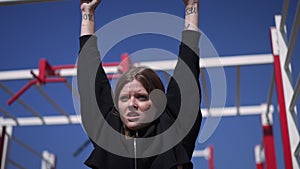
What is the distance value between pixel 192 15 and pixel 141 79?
0.22 meters

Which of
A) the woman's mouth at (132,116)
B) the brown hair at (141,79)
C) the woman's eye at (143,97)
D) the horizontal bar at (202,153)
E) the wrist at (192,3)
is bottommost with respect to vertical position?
the woman's mouth at (132,116)

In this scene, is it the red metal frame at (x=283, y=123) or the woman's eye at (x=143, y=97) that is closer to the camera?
the woman's eye at (x=143, y=97)

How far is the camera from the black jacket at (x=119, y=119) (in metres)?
0.91

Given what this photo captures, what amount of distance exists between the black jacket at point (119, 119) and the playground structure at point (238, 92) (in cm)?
9

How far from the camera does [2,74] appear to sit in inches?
89.9

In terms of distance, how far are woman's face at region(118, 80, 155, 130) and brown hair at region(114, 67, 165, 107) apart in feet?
0.04

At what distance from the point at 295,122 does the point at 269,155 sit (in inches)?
28.8

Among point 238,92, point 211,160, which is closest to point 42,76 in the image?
point 238,92

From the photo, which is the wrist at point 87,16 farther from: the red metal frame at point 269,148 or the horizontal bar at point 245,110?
the horizontal bar at point 245,110

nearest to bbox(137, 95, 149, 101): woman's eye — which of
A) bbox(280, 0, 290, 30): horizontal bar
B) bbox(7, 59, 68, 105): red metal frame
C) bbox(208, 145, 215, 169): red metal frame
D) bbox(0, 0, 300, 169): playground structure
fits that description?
bbox(0, 0, 300, 169): playground structure

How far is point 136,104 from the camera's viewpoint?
37.5 inches

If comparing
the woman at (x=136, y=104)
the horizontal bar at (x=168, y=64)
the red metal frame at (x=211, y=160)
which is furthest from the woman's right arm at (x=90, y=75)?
the red metal frame at (x=211, y=160)

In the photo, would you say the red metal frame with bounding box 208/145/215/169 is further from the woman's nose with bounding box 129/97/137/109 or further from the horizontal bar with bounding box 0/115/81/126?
the woman's nose with bounding box 129/97/137/109

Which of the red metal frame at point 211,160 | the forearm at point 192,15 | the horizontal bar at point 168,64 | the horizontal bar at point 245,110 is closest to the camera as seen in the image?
the forearm at point 192,15
